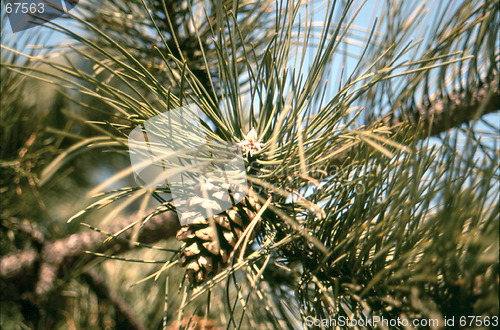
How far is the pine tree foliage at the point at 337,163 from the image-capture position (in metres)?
0.25

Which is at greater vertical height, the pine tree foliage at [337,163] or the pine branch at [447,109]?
the pine branch at [447,109]

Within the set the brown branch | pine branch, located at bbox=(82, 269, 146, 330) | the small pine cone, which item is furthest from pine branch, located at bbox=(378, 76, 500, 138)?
pine branch, located at bbox=(82, 269, 146, 330)

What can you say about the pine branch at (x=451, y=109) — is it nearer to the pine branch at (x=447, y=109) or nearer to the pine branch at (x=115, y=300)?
the pine branch at (x=447, y=109)

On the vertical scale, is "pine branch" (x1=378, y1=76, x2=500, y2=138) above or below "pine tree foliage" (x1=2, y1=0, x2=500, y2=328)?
above

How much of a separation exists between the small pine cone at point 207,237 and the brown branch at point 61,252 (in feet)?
0.65

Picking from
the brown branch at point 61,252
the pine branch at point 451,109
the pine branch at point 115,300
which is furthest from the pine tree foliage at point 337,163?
the pine branch at point 115,300

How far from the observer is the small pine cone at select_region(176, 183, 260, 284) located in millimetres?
337

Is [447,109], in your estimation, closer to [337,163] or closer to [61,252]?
[337,163]

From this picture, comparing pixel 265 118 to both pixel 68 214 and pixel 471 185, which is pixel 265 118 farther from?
pixel 68 214

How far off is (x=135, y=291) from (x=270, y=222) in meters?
0.51

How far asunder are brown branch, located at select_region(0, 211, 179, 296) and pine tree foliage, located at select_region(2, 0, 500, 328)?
12cm

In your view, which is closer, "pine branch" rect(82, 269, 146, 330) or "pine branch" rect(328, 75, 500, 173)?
"pine branch" rect(328, 75, 500, 173)

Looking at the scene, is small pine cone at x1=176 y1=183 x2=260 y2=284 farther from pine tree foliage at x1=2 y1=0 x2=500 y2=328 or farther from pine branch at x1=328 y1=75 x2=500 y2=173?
pine branch at x1=328 y1=75 x2=500 y2=173

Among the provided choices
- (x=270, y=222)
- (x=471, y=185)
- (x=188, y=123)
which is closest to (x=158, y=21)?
(x=188, y=123)
